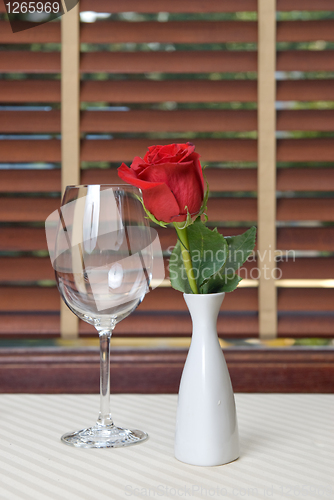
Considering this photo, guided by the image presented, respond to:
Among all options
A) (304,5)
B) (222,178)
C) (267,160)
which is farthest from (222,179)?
(304,5)

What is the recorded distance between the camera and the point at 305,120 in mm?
1142

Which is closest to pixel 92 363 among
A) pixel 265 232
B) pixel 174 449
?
pixel 265 232

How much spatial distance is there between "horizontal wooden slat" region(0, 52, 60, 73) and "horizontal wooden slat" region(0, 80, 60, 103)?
0.08 feet

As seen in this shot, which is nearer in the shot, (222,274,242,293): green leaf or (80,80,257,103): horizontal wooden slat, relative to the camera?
(222,274,242,293): green leaf

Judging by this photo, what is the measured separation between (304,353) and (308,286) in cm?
16

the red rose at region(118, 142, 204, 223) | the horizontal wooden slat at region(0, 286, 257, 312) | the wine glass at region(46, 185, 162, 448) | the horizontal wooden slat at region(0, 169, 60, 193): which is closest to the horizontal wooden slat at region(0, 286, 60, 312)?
the horizontal wooden slat at region(0, 286, 257, 312)

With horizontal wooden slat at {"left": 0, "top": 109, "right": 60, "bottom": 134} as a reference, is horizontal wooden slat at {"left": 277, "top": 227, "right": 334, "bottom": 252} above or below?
below

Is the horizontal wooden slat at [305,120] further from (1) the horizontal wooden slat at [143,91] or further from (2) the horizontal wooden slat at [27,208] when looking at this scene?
(2) the horizontal wooden slat at [27,208]

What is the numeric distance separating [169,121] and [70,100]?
23 centimetres

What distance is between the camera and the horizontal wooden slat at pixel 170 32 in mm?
1146

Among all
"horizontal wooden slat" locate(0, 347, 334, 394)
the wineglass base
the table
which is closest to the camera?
the table

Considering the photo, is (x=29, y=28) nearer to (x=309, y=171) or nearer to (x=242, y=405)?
(x=309, y=171)

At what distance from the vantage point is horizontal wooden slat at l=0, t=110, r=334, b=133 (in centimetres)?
114

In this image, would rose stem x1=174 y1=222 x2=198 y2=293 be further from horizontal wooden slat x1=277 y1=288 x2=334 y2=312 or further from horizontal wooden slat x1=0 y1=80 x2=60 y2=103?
horizontal wooden slat x1=0 y1=80 x2=60 y2=103
